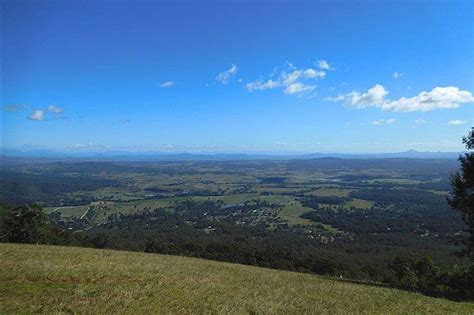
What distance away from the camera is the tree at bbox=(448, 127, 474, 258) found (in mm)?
26094

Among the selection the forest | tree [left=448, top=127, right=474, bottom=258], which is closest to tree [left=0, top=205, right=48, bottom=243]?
the forest

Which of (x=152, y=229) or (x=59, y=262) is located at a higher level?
(x=59, y=262)

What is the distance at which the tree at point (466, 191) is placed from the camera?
2609 centimetres

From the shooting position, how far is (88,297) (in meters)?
11.7

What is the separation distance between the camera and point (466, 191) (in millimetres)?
26656

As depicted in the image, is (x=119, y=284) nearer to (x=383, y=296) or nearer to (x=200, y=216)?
(x=383, y=296)

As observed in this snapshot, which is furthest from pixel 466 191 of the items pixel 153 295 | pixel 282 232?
pixel 282 232

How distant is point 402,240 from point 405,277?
227 ft

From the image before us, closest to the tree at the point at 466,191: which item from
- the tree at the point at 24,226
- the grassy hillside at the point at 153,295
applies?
the grassy hillside at the point at 153,295

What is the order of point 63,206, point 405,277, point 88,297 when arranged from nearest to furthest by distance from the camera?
point 88,297
point 405,277
point 63,206

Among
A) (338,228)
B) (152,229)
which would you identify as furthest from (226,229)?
(338,228)

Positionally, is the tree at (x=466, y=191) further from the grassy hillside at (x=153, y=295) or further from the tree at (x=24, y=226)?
the tree at (x=24, y=226)

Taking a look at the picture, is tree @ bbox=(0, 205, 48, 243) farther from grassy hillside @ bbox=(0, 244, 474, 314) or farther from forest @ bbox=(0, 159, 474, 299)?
grassy hillside @ bbox=(0, 244, 474, 314)

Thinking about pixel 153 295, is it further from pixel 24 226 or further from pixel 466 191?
pixel 24 226
